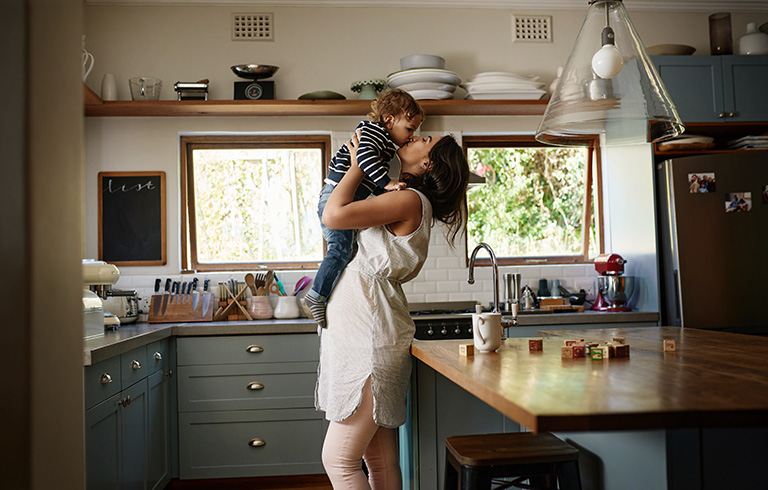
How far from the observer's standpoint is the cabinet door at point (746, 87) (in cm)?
427

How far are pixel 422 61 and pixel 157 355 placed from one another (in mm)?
2437

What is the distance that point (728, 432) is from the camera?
147cm

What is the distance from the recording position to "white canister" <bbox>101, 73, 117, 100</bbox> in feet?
13.7

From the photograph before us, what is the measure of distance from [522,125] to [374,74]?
3.55 feet

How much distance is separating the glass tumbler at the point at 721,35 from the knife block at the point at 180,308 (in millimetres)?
3776

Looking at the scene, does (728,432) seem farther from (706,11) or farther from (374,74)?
(706,11)

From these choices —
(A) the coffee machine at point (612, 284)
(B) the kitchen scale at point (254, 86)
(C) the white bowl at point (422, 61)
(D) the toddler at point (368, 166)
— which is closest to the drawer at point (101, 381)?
(D) the toddler at point (368, 166)

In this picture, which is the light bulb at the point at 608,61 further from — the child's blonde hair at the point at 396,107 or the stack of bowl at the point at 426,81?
the stack of bowl at the point at 426,81

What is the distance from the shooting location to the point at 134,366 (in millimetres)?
3002

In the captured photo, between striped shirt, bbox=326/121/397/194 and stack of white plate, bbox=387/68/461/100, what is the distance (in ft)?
6.02

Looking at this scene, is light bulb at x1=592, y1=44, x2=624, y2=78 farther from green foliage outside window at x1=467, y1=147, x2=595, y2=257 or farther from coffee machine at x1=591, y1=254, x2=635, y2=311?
green foliage outside window at x1=467, y1=147, x2=595, y2=257

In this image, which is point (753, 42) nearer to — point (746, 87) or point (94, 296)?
point (746, 87)

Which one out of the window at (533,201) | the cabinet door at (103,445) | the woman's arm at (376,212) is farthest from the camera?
the window at (533,201)

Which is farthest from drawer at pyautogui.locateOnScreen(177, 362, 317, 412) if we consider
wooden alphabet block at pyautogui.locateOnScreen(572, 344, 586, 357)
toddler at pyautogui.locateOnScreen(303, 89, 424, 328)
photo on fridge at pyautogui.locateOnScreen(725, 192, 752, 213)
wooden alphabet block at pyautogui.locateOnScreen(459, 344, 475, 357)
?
photo on fridge at pyautogui.locateOnScreen(725, 192, 752, 213)
